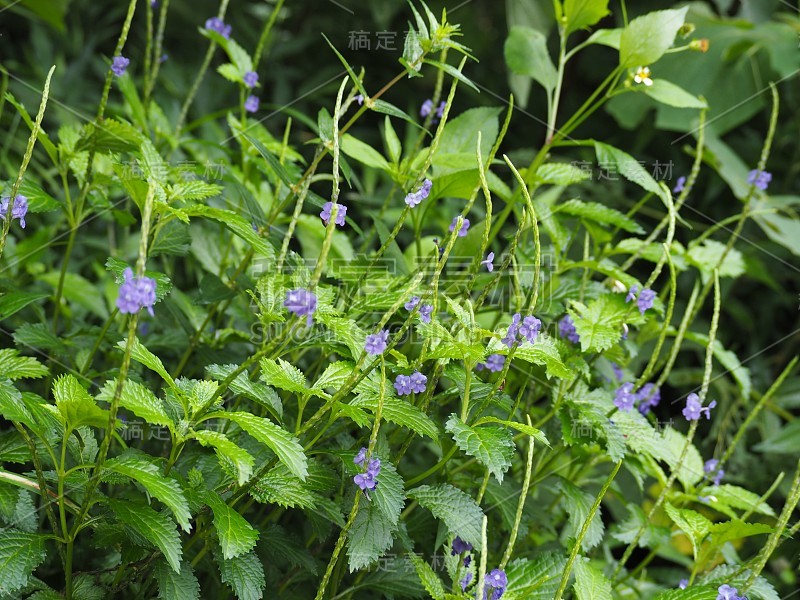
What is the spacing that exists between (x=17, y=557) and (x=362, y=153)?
2.22ft

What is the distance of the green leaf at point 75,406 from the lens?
31.6 inches

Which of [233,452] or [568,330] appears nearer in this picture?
[233,452]

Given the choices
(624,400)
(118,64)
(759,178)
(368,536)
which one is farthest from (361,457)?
(759,178)

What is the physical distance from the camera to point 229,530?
82cm

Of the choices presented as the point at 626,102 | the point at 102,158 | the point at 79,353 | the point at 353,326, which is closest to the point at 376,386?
the point at 353,326

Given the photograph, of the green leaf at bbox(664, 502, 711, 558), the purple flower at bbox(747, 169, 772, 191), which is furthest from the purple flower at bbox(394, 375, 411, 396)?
the purple flower at bbox(747, 169, 772, 191)

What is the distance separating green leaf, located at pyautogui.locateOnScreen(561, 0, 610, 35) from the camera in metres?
1.25

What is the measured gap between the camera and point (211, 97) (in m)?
2.42

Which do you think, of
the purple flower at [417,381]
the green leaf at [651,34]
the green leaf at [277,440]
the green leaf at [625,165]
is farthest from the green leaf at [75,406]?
the green leaf at [651,34]

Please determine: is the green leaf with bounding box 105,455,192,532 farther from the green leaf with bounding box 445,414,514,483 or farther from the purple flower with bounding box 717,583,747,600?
the purple flower with bounding box 717,583,747,600

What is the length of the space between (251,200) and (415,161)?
25 centimetres

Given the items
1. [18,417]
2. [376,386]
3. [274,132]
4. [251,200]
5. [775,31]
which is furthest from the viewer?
[274,132]

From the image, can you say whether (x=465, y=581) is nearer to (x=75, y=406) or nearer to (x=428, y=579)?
(x=428, y=579)

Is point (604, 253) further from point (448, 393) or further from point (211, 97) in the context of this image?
point (211, 97)
